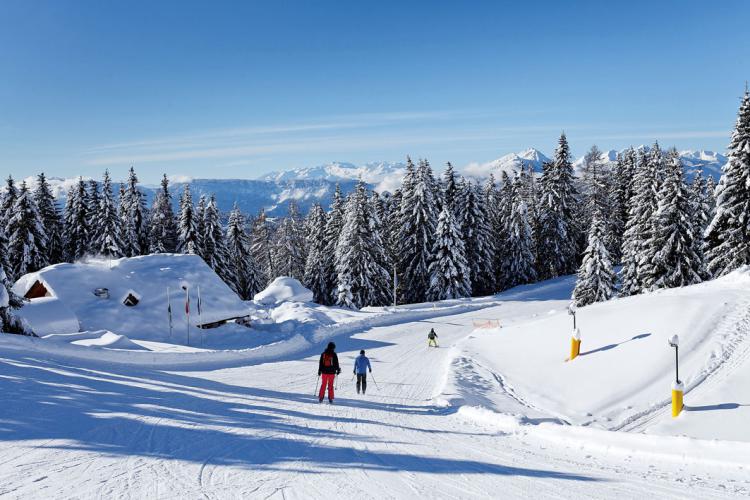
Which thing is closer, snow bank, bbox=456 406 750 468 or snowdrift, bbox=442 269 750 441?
snow bank, bbox=456 406 750 468

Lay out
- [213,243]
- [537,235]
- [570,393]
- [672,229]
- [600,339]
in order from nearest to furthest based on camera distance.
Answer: [570,393], [600,339], [672,229], [213,243], [537,235]

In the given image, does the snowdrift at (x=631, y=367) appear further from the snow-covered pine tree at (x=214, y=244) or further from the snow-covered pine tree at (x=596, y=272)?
the snow-covered pine tree at (x=214, y=244)

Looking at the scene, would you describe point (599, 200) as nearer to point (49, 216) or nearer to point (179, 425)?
point (179, 425)

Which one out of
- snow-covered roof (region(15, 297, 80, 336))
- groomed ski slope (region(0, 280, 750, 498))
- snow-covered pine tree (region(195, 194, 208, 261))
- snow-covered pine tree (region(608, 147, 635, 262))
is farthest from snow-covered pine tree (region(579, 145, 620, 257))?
snow-covered roof (region(15, 297, 80, 336))

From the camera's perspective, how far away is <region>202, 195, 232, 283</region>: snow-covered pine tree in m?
51.1

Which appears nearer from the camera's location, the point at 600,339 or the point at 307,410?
the point at 307,410

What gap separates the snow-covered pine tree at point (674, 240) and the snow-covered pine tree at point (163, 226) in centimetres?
4735

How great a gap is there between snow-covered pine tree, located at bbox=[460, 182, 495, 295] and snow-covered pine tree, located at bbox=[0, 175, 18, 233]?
137ft

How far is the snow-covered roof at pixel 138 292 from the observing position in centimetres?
3222

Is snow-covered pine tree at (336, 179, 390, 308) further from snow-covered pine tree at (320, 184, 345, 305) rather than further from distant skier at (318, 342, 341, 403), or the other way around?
distant skier at (318, 342, 341, 403)

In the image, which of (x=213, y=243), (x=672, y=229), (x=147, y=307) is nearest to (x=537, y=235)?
(x=672, y=229)

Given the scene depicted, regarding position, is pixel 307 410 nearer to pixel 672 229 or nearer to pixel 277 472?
pixel 277 472

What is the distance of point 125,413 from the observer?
10.9m

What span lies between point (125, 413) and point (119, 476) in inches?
169
